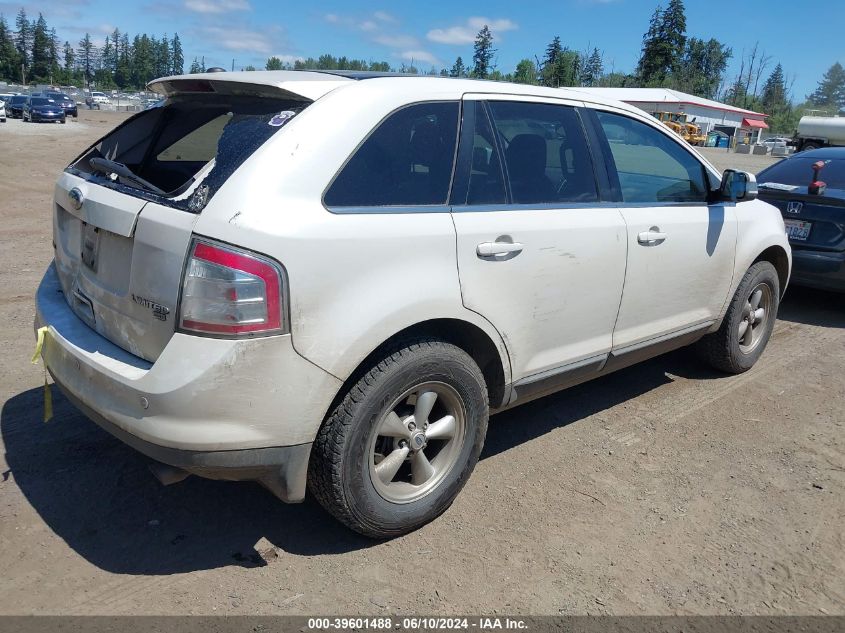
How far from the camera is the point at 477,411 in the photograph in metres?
3.22

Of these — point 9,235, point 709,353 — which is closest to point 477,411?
point 709,353

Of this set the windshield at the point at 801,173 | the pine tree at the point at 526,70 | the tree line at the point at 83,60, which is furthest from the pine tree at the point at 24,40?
the windshield at the point at 801,173

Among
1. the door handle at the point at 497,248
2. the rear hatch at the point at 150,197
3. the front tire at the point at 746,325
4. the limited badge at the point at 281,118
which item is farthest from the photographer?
the front tire at the point at 746,325

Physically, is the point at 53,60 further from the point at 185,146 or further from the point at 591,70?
the point at 185,146

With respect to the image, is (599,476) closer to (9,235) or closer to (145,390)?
(145,390)

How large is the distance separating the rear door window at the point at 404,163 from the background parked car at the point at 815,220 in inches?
199

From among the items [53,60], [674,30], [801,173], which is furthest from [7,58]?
[801,173]

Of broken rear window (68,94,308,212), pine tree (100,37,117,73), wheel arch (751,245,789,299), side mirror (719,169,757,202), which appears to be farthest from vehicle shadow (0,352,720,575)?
pine tree (100,37,117,73)

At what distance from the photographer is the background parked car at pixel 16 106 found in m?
42.6

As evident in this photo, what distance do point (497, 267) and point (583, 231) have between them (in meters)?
0.65

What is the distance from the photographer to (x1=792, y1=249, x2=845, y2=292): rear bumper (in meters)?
6.64

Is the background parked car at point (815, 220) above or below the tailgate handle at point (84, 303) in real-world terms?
above

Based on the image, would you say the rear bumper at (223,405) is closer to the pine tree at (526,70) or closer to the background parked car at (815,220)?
the background parked car at (815,220)

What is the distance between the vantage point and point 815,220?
6812 mm
